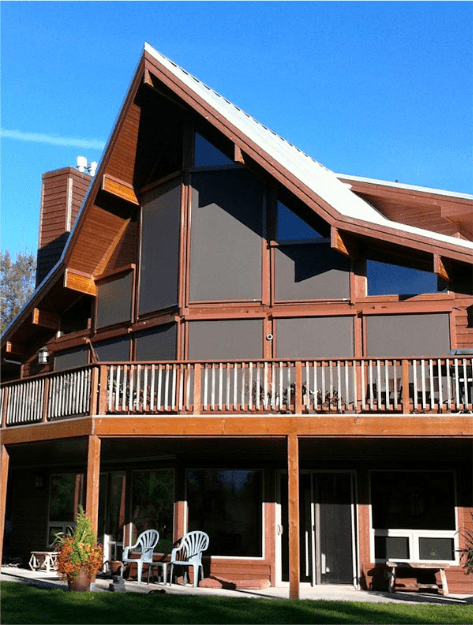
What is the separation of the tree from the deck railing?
31350 millimetres

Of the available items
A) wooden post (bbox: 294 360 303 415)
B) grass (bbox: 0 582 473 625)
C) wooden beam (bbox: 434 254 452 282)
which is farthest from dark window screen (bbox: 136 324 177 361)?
wooden beam (bbox: 434 254 452 282)

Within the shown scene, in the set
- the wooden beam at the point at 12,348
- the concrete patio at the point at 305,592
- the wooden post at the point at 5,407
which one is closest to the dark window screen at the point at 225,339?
the wooden post at the point at 5,407

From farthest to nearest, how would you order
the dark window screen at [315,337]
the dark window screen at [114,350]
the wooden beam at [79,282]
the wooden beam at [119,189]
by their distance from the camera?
the wooden beam at [79,282] < the dark window screen at [114,350] < the wooden beam at [119,189] < the dark window screen at [315,337]

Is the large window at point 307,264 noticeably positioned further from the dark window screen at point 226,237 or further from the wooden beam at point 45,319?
the wooden beam at point 45,319

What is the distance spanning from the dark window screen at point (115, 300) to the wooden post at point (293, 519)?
5.54 meters

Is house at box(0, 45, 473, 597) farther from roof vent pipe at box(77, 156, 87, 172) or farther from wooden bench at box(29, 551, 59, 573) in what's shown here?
roof vent pipe at box(77, 156, 87, 172)

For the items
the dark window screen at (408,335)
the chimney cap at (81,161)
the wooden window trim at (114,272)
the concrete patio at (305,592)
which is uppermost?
the chimney cap at (81,161)

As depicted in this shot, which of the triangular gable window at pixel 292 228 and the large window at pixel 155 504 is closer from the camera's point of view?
the triangular gable window at pixel 292 228

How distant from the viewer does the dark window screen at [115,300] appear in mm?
17234

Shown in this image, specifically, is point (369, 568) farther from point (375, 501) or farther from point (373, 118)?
point (373, 118)

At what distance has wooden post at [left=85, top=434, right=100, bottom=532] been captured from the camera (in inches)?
515

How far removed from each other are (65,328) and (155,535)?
565 cm

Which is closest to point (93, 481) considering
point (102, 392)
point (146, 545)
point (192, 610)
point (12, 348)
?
point (102, 392)

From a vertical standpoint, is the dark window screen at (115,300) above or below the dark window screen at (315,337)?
above
